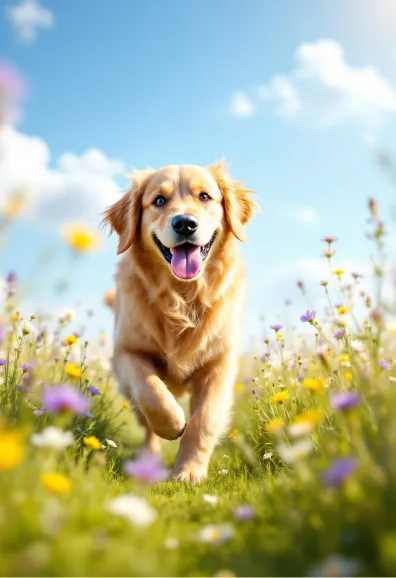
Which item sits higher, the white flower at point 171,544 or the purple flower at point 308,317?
the purple flower at point 308,317

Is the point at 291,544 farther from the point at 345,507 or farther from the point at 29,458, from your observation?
the point at 29,458

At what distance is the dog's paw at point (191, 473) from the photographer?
9.93 feet

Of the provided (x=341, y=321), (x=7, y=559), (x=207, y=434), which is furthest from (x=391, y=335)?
(x=7, y=559)

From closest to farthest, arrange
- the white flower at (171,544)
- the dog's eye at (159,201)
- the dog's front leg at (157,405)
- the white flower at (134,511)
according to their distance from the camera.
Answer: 1. the white flower at (134,511)
2. the white flower at (171,544)
3. the dog's front leg at (157,405)
4. the dog's eye at (159,201)

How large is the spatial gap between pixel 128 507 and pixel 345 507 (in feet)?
1.65

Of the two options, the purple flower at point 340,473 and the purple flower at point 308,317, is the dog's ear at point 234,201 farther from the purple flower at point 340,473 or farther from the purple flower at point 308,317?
the purple flower at point 340,473

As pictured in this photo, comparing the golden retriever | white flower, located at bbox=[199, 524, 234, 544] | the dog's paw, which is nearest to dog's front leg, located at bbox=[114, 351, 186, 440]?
the golden retriever

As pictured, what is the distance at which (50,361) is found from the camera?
457cm

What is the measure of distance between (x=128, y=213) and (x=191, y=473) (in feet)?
6.04

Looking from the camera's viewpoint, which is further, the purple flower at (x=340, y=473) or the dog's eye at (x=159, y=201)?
the dog's eye at (x=159, y=201)

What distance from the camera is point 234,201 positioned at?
4.06 m

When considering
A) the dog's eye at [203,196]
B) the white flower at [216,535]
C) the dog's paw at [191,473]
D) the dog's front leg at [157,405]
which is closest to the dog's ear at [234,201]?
the dog's eye at [203,196]

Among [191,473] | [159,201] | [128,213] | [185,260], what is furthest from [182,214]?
[191,473]

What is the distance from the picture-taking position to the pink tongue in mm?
3461
